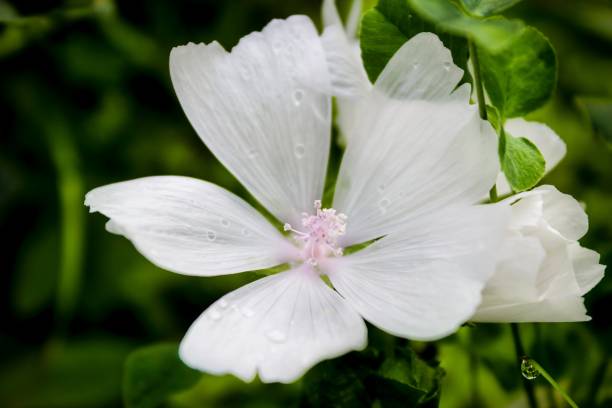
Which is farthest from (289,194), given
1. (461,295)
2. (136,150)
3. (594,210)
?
(136,150)

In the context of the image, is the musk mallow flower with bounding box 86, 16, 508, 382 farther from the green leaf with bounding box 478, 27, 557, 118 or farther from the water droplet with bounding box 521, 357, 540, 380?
the water droplet with bounding box 521, 357, 540, 380

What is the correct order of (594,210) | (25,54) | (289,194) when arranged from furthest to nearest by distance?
1. (25,54)
2. (594,210)
3. (289,194)

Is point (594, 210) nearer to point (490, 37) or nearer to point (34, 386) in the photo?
point (490, 37)

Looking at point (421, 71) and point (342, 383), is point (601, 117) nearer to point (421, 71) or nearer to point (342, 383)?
point (421, 71)

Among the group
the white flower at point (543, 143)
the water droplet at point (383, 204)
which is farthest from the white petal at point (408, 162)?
the white flower at point (543, 143)

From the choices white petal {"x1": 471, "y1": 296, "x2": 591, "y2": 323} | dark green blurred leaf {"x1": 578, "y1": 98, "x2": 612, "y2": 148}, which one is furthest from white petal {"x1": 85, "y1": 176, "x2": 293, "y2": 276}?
dark green blurred leaf {"x1": 578, "y1": 98, "x2": 612, "y2": 148}

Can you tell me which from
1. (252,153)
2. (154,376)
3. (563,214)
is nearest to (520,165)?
(563,214)
